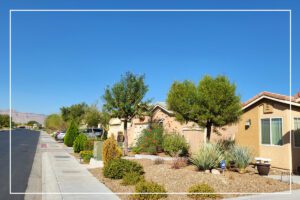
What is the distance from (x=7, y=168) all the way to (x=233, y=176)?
10.8m

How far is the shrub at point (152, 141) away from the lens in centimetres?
2172

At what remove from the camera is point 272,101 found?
52.0 ft

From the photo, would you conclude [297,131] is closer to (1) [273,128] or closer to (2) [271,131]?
(1) [273,128]

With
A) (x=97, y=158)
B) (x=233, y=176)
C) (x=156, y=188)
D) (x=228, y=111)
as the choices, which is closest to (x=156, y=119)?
(x=97, y=158)

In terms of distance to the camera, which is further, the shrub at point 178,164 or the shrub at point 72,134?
the shrub at point 72,134

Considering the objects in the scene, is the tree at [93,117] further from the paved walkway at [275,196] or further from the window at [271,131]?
the paved walkway at [275,196]

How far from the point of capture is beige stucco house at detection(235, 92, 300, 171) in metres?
14.6

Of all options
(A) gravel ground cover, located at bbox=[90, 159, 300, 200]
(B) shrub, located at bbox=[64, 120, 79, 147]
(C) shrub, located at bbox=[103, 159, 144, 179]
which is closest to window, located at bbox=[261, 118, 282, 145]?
(A) gravel ground cover, located at bbox=[90, 159, 300, 200]

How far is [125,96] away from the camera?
2342 centimetres

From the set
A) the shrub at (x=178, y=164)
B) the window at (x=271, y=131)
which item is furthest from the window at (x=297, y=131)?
the shrub at (x=178, y=164)

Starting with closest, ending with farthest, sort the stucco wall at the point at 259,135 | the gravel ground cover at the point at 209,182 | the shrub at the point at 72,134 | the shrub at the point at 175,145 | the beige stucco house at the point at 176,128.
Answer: the gravel ground cover at the point at 209,182, the stucco wall at the point at 259,135, the shrub at the point at 175,145, the beige stucco house at the point at 176,128, the shrub at the point at 72,134

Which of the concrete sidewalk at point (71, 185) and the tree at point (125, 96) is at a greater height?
the tree at point (125, 96)

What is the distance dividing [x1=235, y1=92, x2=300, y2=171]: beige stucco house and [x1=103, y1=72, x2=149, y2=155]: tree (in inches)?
311

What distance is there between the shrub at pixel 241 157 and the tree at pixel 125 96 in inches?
427
